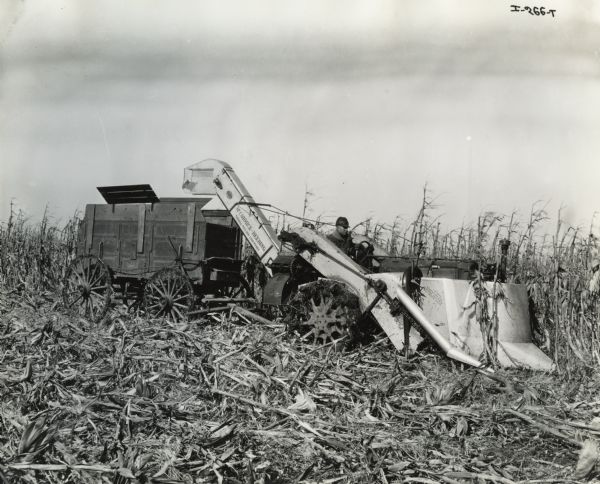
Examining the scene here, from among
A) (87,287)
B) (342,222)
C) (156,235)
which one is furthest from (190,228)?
(342,222)

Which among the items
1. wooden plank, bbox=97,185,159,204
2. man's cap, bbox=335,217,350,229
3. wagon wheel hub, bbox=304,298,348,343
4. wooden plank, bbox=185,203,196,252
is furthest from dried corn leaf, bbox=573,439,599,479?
wooden plank, bbox=97,185,159,204

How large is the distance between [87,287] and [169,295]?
1.72 m

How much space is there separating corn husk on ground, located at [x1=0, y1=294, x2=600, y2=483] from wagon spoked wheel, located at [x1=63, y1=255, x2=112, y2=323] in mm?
2400

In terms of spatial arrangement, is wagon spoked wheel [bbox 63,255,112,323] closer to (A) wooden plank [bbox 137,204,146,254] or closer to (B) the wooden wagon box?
(B) the wooden wagon box

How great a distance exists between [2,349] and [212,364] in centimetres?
235

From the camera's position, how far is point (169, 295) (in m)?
8.55

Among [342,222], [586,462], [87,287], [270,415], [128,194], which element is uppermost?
[128,194]

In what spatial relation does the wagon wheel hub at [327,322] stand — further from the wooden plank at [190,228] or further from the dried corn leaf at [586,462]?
the dried corn leaf at [586,462]

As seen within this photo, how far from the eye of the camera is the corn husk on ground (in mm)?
3795

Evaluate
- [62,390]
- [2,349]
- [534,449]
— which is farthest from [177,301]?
[534,449]

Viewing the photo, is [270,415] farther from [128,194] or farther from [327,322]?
[128,194]

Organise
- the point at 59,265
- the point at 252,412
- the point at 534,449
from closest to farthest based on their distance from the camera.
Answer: the point at 534,449 → the point at 252,412 → the point at 59,265

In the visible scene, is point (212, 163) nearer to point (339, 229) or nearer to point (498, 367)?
point (339, 229)

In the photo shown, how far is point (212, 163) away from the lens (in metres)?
9.13
